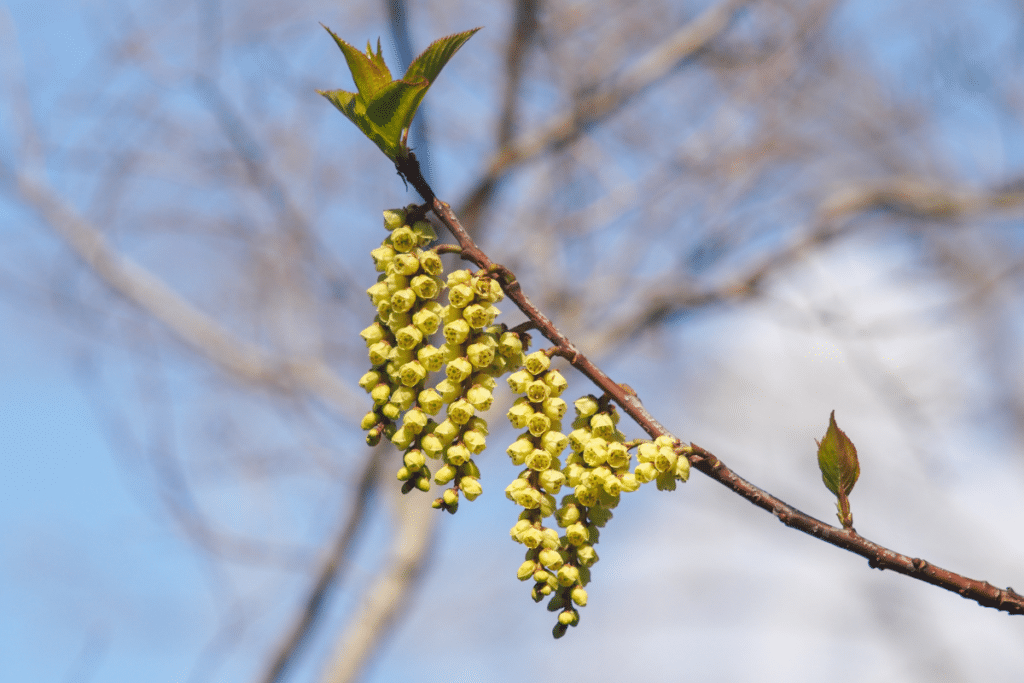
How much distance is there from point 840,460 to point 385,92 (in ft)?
3.05

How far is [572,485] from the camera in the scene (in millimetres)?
1231

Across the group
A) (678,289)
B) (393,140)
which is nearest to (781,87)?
(678,289)

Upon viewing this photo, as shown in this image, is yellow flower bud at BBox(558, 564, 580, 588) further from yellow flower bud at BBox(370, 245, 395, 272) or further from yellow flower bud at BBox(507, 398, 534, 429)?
yellow flower bud at BBox(370, 245, 395, 272)

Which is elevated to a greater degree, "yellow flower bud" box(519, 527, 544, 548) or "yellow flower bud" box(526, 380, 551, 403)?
"yellow flower bud" box(526, 380, 551, 403)

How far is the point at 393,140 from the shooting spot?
1.20 metres

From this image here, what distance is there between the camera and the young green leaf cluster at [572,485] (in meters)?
1.20

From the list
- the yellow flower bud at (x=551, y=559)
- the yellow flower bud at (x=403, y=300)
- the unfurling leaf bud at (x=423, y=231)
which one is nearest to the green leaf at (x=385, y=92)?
the unfurling leaf bud at (x=423, y=231)

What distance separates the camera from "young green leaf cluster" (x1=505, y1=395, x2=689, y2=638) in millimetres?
1200

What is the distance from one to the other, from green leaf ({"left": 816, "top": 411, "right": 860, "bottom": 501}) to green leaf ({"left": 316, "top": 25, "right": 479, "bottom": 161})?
33.0 inches

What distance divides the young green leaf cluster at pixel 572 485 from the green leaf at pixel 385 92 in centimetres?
42

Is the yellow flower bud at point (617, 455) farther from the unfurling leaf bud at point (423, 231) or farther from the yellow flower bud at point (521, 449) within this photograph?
the unfurling leaf bud at point (423, 231)

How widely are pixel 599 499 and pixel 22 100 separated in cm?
570

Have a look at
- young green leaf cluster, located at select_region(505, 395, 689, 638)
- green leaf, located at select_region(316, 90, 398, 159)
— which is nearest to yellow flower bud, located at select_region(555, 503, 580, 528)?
young green leaf cluster, located at select_region(505, 395, 689, 638)

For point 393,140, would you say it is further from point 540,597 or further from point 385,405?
point 540,597
